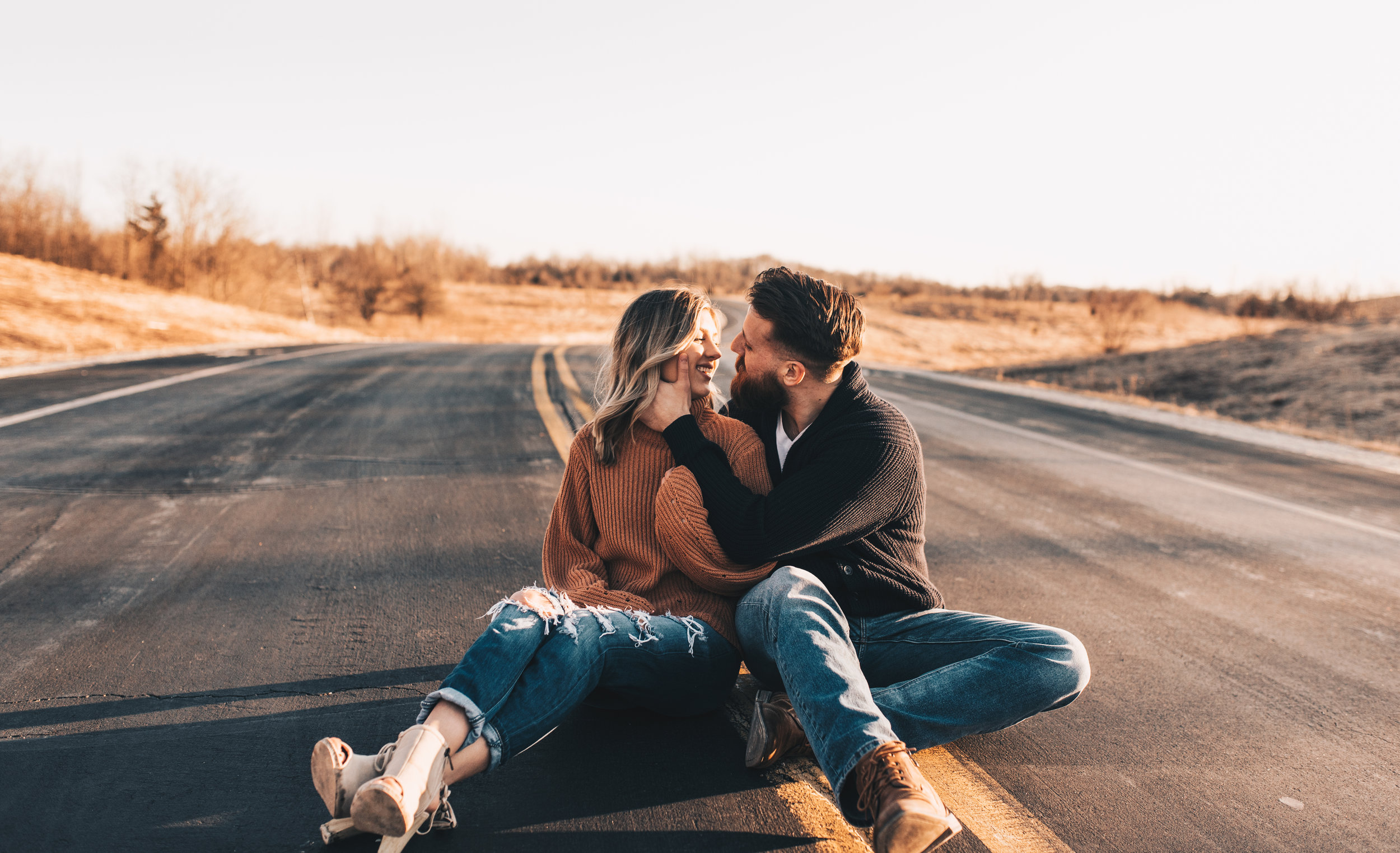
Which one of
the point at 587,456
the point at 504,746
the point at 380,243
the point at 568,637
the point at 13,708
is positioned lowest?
the point at 13,708

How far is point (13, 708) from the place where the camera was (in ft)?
8.11

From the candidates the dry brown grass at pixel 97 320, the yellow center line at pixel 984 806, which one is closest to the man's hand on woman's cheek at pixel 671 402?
the yellow center line at pixel 984 806

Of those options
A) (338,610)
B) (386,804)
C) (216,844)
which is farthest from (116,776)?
(338,610)

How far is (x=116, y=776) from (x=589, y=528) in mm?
1478

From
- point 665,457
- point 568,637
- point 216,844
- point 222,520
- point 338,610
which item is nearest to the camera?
point 216,844

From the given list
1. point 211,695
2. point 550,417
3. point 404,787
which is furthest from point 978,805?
point 550,417

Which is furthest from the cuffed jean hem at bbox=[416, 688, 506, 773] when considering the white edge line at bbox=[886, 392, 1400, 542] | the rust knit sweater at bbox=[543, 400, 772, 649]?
the white edge line at bbox=[886, 392, 1400, 542]

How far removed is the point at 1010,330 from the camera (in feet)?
178

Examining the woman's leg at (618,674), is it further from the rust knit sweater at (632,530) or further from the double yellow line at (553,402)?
the double yellow line at (553,402)

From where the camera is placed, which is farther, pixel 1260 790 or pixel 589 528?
pixel 589 528

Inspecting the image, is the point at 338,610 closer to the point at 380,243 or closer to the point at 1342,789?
the point at 1342,789

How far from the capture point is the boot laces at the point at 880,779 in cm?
185

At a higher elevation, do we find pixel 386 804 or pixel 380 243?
pixel 380 243

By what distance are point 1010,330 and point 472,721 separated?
187 feet
